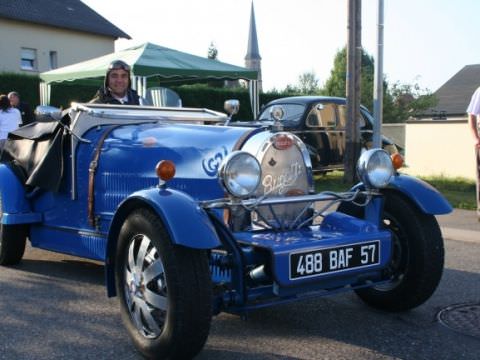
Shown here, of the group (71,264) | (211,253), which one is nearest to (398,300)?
(211,253)

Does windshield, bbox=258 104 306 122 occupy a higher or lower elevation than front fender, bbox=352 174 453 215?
higher

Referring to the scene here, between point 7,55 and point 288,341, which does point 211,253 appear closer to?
point 288,341

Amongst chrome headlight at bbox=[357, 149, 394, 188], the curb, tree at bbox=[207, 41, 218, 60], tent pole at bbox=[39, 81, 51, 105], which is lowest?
the curb

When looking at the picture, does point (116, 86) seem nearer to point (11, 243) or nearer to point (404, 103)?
point (11, 243)

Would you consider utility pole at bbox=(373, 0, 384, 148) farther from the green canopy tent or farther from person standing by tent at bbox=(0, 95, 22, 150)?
person standing by tent at bbox=(0, 95, 22, 150)

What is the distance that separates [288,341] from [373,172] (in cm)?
116

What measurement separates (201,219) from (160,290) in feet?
1.55

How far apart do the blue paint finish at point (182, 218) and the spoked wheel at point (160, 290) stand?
0.09 meters

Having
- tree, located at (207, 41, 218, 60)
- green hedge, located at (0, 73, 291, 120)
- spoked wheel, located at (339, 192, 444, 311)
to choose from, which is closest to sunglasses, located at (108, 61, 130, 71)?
spoked wheel, located at (339, 192, 444, 311)

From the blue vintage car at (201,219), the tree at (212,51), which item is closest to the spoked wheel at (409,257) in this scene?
the blue vintage car at (201,219)

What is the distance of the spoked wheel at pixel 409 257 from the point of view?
12.4 feet

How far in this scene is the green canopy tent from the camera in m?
12.5

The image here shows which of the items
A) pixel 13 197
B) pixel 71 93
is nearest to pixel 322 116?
pixel 13 197

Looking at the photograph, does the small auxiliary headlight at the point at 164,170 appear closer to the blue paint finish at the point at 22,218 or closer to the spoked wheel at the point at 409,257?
the spoked wheel at the point at 409,257
